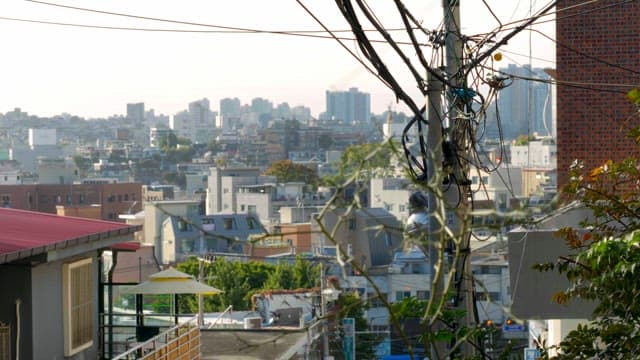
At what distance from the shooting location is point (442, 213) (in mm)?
4750

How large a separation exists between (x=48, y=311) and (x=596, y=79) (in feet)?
33.0

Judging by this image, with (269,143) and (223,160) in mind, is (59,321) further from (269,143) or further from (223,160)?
(269,143)

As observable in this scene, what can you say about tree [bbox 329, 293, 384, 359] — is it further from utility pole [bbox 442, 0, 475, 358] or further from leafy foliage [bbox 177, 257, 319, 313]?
leafy foliage [bbox 177, 257, 319, 313]

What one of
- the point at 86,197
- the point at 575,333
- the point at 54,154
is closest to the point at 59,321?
the point at 575,333

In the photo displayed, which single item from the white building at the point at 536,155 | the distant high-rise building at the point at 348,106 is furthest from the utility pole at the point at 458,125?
the distant high-rise building at the point at 348,106

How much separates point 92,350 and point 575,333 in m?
9.95

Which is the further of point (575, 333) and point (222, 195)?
point (222, 195)

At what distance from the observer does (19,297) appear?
50.0ft

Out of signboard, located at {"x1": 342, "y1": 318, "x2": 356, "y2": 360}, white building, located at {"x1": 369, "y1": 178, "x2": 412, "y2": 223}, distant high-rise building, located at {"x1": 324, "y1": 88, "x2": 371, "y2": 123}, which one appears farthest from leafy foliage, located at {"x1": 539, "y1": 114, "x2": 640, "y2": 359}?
distant high-rise building, located at {"x1": 324, "y1": 88, "x2": 371, "y2": 123}

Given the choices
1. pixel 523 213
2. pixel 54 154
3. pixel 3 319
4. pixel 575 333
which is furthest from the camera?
pixel 54 154

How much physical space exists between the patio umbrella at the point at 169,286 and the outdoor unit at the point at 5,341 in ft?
15.4

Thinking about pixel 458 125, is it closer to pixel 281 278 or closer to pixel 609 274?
pixel 609 274

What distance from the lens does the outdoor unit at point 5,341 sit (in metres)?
14.6

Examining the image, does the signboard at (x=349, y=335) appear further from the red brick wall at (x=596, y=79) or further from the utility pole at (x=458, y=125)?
the utility pole at (x=458, y=125)
